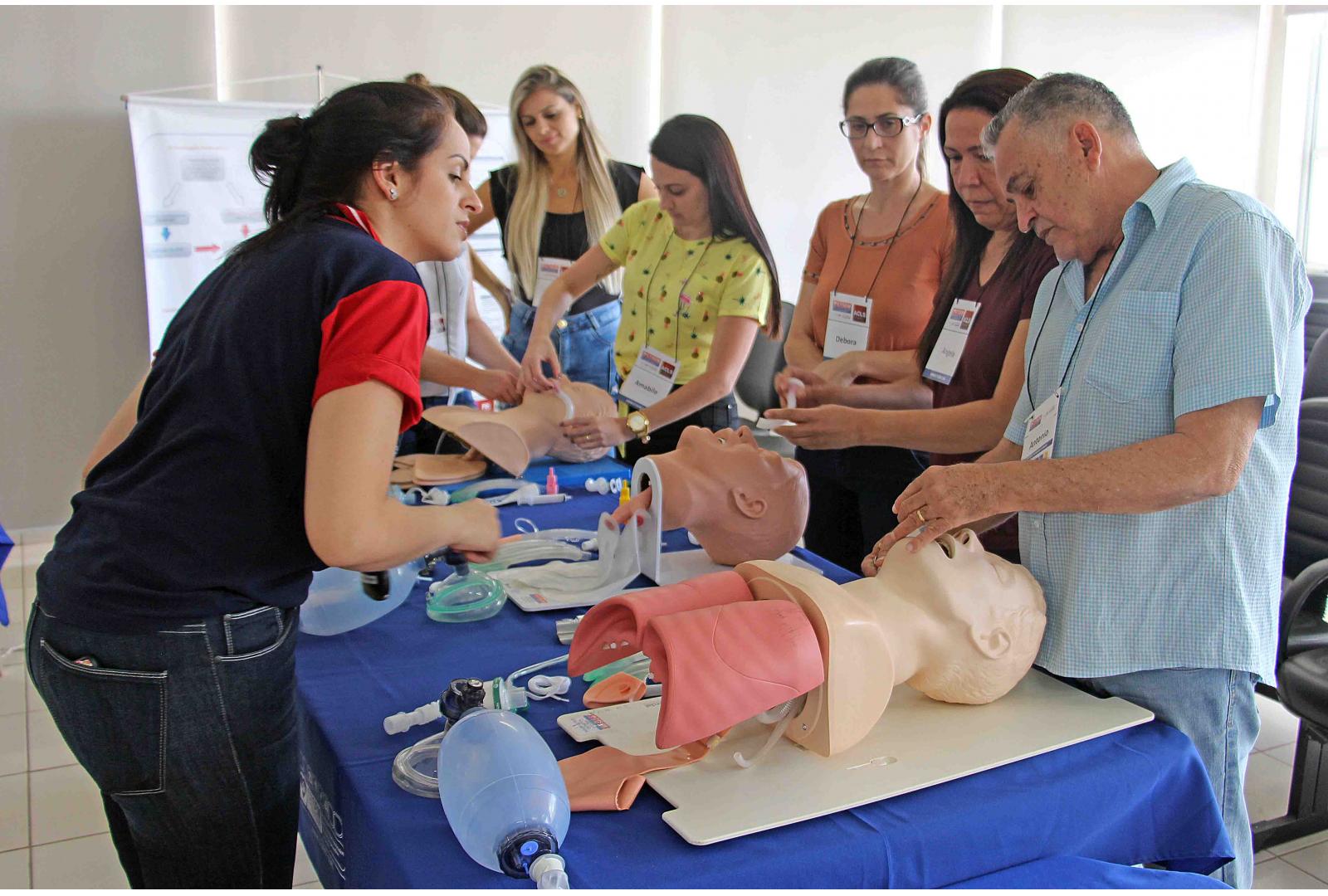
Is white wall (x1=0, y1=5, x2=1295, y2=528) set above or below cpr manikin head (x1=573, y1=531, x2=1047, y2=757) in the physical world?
above

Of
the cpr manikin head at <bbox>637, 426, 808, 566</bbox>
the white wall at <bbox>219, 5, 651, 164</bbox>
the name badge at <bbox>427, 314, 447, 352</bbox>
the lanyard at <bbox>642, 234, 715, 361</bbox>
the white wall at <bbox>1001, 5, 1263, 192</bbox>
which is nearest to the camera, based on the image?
the cpr manikin head at <bbox>637, 426, 808, 566</bbox>

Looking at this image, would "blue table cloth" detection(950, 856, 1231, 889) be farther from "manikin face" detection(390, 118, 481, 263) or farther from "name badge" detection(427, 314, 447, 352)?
"name badge" detection(427, 314, 447, 352)

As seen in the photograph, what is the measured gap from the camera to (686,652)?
50.2 inches

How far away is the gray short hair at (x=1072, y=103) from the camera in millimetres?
1463

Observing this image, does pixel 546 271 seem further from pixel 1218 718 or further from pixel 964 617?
pixel 1218 718

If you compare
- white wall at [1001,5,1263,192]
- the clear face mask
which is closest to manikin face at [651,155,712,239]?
the clear face mask

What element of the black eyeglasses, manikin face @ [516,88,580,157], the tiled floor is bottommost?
the tiled floor

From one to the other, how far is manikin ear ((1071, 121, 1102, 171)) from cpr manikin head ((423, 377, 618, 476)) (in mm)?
1664

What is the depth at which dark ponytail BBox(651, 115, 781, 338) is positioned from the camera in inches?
111

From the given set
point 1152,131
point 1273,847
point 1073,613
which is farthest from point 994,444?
point 1152,131

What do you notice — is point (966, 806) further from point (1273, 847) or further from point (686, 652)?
point (1273, 847)

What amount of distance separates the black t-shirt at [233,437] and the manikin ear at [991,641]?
2.66 ft

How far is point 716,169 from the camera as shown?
2.85 metres

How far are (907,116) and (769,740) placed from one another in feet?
6.11
